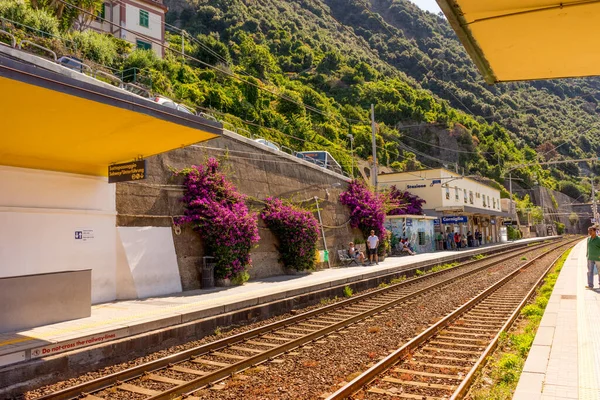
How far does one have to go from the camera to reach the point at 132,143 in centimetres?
1004

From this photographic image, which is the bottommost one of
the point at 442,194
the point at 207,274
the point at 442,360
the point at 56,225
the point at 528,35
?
the point at 442,360

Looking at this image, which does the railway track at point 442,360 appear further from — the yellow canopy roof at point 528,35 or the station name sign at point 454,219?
the station name sign at point 454,219

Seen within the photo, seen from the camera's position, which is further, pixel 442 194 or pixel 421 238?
pixel 442 194

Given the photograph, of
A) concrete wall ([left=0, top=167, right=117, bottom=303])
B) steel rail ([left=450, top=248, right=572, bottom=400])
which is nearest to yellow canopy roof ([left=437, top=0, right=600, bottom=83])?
steel rail ([left=450, top=248, right=572, bottom=400])

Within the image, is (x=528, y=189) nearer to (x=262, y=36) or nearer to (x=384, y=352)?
(x=262, y=36)

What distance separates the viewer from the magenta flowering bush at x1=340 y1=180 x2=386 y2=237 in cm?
2494

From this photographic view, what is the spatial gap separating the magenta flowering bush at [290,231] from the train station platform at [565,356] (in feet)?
31.8

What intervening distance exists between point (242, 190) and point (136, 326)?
916cm

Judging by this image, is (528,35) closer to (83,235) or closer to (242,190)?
(83,235)

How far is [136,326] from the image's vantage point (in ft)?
27.2

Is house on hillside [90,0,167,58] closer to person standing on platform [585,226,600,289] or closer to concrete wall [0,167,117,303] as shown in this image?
concrete wall [0,167,117,303]

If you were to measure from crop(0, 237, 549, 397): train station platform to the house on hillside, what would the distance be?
→ 3099 cm

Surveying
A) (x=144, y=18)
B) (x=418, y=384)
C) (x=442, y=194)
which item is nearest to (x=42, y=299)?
(x=418, y=384)

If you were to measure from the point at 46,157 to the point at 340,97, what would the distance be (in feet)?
224
